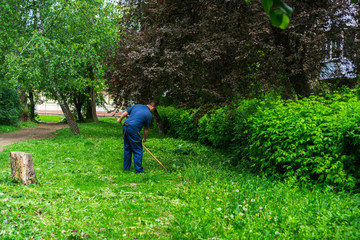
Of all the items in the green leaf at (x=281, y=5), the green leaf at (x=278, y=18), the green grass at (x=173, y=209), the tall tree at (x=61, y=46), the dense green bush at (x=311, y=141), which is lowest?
the green grass at (x=173, y=209)

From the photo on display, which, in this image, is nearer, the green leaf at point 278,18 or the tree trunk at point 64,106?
the green leaf at point 278,18

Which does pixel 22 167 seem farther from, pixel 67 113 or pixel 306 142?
pixel 67 113

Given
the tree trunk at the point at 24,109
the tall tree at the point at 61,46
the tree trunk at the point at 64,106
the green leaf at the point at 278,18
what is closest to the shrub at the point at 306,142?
the green leaf at the point at 278,18

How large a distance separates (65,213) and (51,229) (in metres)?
0.59

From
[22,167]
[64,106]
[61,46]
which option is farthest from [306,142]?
[64,106]

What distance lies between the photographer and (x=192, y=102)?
9773mm

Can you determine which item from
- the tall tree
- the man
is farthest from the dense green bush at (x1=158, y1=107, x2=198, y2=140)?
the man

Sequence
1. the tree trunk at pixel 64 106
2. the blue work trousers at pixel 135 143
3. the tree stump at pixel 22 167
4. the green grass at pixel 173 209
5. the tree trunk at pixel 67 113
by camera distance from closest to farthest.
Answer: the green grass at pixel 173 209 → the tree stump at pixel 22 167 → the blue work trousers at pixel 135 143 → the tree trunk at pixel 64 106 → the tree trunk at pixel 67 113

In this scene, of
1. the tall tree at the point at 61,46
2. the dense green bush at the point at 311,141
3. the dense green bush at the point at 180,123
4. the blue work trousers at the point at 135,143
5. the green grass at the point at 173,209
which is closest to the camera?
the green grass at the point at 173,209

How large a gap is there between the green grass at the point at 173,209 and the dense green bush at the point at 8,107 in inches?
609

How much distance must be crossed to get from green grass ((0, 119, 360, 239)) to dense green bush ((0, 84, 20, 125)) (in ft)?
50.7

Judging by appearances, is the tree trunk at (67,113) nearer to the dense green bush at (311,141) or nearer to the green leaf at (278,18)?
the dense green bush at (311,141)

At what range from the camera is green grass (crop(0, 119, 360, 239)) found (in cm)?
416

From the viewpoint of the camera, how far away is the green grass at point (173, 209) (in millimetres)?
4156
